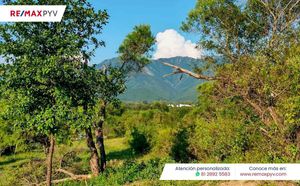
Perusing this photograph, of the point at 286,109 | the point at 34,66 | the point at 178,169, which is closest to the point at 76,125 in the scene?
the point at 34,66

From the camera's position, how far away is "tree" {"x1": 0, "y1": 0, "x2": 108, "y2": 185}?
55.3 ft

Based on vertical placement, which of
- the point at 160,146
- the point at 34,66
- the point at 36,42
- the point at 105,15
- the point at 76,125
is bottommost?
the point at 160,146

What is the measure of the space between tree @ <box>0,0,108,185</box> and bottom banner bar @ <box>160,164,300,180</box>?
6.17 m

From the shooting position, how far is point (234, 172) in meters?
19.6

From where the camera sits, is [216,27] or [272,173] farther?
[216,27]

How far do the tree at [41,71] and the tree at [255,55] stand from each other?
10207 mm

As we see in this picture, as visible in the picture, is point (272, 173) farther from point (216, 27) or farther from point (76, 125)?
point (216, 27)

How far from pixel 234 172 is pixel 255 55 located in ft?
28.9

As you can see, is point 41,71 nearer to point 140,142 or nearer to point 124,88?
point 124,88

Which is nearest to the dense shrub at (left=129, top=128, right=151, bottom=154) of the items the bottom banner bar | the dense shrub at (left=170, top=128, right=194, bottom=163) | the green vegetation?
the dense shrub at (left=170, top=128, right=194, bottom=163)

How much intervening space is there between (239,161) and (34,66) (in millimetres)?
11851

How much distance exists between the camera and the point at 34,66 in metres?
16.8

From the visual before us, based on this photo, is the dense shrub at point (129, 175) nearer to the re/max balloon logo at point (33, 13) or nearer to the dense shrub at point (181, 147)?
the re/max balloon logo at point (33, 13)

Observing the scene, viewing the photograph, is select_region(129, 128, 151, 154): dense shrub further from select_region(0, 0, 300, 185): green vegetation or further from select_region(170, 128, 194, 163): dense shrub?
select_region(0, 0, 300, 185): green vegetation
